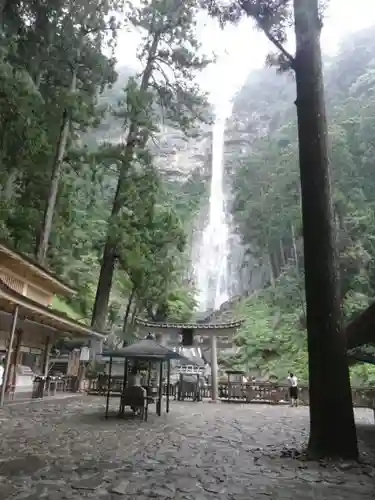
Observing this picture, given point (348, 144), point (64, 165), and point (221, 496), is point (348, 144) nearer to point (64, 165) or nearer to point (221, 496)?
point (64, 165)

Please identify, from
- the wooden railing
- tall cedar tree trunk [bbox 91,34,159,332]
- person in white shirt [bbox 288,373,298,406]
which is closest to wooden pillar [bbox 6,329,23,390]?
tall cedar tree trunk [bbox 91,34,159,332]

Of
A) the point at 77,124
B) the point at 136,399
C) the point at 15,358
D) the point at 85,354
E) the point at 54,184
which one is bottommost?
the point at 136,399

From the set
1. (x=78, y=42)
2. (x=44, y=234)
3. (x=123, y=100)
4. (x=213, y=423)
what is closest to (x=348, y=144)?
(x=123, y=100)

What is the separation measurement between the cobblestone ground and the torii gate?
9262 mm

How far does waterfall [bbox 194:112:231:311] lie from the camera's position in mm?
42062

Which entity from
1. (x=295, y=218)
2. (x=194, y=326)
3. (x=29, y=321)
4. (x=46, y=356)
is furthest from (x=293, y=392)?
(x=295, y=218)

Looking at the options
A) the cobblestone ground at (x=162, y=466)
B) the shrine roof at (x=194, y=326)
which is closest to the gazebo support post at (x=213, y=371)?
the shrine roof at (x=194, y=326)

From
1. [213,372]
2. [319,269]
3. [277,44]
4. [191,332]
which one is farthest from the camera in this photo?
[213,372]

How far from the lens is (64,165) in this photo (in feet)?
57.6

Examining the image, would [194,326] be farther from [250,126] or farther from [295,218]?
[250,126]

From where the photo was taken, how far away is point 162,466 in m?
4.87

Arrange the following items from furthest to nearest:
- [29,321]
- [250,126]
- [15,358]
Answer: [250,126]
[29,321]
[15,358]

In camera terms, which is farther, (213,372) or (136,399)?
(213,372)

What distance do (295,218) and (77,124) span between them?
16.9 m
